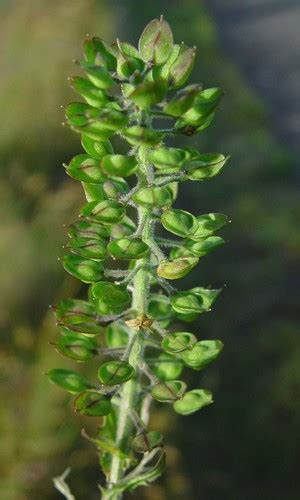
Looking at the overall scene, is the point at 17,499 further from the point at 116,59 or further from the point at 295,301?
the point at 295,301

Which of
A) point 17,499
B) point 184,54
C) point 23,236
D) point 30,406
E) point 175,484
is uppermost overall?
point 184,54

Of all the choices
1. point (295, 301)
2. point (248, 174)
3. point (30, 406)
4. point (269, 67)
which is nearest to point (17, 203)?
point (30, 406)

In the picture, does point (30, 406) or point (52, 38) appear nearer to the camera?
point (30, 406)

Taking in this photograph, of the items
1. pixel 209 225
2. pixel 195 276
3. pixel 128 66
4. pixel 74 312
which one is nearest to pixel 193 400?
pixel 74 312

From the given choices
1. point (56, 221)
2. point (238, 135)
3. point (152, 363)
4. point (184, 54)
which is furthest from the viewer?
point (238, 135)

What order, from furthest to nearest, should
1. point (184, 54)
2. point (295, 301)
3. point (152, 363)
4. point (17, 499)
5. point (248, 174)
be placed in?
point (248, 174)
point (295, 301)
point (17, 499)
point (152, 363)
point (184, 54)

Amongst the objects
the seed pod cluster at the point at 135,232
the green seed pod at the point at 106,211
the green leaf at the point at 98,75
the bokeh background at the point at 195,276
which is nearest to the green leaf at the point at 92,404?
the seed pod cluster at the point at 135,232
